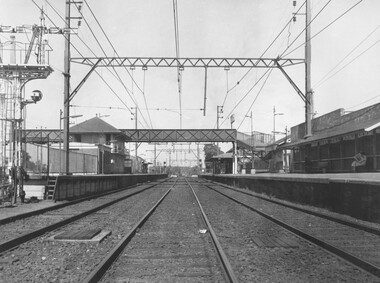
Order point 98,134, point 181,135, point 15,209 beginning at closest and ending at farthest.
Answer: point 15,209 → point 181,135 → point 98,134

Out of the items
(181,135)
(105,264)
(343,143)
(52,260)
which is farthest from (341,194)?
(181,135)

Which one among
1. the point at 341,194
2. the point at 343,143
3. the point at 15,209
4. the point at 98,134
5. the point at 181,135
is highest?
the point at 98,134

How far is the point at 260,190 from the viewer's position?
29.9 m

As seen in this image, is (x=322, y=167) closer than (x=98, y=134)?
Yes

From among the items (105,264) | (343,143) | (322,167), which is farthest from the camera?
(322,167)

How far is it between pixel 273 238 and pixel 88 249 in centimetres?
431

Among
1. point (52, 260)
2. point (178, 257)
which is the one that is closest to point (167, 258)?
point (178, 257)

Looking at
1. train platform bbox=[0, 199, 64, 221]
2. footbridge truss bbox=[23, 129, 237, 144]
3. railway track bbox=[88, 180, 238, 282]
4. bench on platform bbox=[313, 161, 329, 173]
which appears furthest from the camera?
footbridge truss bbox=[23, 129, 237, 144]

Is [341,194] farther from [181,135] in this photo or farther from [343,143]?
[181,135]

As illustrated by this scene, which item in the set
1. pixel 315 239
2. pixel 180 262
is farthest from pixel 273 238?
pixel 180 262

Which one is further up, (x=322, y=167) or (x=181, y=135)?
(x=181, y=135)

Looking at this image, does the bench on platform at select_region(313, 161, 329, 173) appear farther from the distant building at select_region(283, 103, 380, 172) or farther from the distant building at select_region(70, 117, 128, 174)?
the distant building at select_region(70, 117, 128, 174)

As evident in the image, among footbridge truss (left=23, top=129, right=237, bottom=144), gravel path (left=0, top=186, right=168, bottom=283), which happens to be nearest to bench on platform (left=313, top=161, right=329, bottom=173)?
gravel path (left=0, top=186, right=168, bottom=283)

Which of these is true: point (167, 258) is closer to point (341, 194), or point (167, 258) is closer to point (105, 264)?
point (105, 264)
